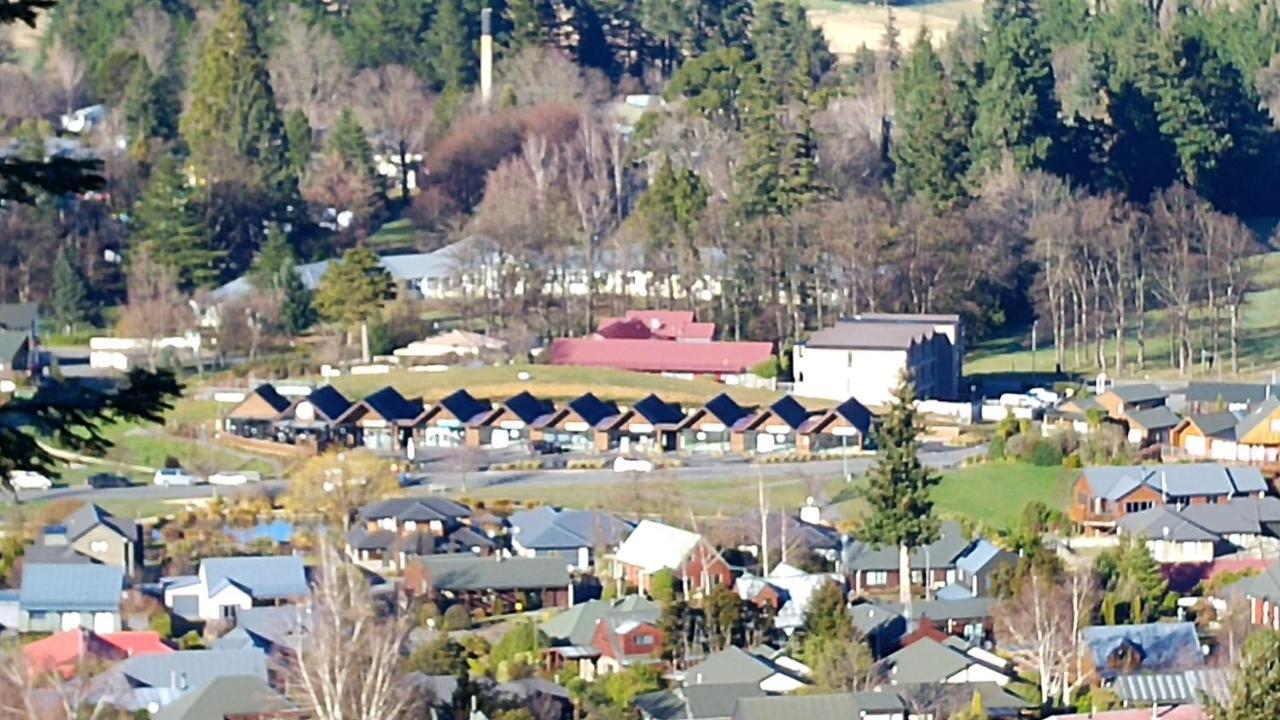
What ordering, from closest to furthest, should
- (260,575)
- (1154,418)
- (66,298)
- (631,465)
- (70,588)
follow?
1. (70,588)
2. (260,575)
3. (631,465)
4. (1154,418)
5. (66,298)

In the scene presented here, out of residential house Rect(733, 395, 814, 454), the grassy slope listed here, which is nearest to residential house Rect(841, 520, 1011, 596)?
residential house Rect(733, 395, 814, 454)

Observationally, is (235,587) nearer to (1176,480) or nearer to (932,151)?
→ (1176,480)

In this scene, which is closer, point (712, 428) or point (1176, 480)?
point (1176, 480)

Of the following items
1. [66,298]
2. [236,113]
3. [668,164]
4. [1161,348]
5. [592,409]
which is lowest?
[592,409]

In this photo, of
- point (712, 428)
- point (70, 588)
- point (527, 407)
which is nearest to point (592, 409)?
point (527, 407)

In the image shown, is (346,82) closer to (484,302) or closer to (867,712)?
(484,302)

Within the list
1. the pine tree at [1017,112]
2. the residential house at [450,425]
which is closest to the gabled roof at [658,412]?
the residential house at [450,425]

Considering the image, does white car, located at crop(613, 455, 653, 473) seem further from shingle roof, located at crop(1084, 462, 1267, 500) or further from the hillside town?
shingle roof, located at crop(1084, 462, 1267, 500)
